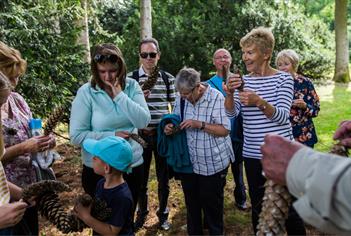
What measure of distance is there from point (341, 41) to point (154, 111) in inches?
583

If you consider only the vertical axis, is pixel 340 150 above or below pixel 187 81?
below

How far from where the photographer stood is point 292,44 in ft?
43.0

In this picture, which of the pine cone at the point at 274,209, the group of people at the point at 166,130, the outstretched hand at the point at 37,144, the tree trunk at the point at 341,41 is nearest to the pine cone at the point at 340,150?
the group of people at the point at 166,130

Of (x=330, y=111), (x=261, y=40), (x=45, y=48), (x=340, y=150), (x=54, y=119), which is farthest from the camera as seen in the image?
(x=330, y=111)

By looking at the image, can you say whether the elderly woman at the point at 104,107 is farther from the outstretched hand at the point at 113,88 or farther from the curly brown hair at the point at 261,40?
the curly brown hair at the point at 261,40

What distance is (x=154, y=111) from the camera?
4391 mm

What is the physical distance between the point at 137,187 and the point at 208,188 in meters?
0.65

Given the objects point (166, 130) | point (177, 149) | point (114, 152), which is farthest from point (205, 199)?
point (114, 152)

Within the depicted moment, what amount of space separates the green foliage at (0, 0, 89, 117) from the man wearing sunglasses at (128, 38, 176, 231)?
76.2 inches

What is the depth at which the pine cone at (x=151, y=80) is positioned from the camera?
416 centimetres

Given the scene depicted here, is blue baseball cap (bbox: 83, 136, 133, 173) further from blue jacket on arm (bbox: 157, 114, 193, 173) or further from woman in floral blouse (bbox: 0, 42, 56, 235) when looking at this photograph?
blue jacket on arm (bbox: 157, 114, 193, 173)

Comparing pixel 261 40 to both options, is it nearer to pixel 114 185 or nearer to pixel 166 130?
pixel 166 130

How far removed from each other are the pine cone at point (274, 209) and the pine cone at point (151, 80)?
2735 millimetres

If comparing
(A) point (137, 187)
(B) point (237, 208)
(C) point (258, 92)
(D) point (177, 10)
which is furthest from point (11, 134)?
(D) point (177, 10)
